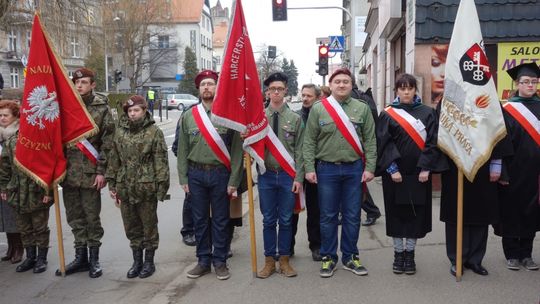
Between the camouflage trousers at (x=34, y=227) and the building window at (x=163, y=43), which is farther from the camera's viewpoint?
the building window at (x=163, y=43)

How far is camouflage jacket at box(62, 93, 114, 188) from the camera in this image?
5395 mm

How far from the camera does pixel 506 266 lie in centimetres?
532

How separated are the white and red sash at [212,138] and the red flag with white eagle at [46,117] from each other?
107cm

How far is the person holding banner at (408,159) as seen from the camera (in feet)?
16.4

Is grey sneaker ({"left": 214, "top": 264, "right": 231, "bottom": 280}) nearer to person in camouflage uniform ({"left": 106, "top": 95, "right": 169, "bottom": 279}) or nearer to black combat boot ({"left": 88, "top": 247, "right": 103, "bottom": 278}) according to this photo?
person in camouflage uniform ({"left": 106, "top": 95, "right": 169, "bottom": 279})

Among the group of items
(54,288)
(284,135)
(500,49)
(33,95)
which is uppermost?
(500,49)

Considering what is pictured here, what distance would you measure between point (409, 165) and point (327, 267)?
3.97 ft

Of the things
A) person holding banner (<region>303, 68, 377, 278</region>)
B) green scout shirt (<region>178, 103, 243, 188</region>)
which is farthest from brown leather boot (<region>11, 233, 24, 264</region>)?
person holding banner (<region>303, 68, 377, 278</region>)

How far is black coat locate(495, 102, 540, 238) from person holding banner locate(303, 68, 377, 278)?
135cm

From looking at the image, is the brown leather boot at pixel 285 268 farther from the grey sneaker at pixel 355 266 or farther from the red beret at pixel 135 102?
the red beret at pixel 135 102

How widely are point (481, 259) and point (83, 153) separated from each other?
12.9 feet

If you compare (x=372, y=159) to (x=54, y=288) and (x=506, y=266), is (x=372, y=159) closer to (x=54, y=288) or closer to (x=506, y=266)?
(x=506, y=266)

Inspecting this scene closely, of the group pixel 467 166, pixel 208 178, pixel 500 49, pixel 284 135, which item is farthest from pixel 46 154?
pixel 500 49

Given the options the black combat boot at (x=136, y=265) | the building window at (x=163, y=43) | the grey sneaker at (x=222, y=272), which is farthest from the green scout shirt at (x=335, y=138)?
the building window at (x=163, y=43)
